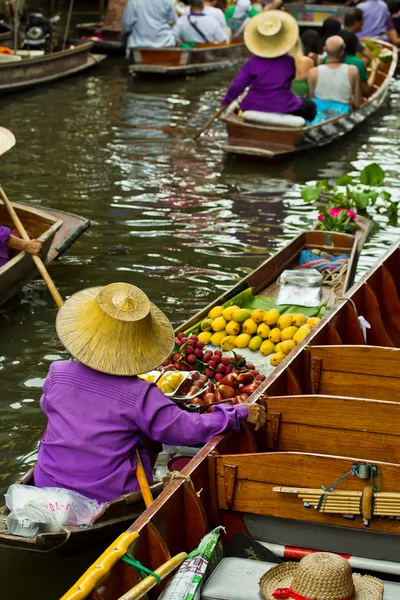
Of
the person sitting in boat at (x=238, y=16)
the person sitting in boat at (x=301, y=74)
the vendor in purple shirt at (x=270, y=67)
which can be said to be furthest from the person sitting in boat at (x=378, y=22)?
the vendor in purple shirt at (x=270, y=67)

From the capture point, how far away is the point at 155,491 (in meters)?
3.99

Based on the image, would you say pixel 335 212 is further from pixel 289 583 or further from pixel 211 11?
pixel 211 11

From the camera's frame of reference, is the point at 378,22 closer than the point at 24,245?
No

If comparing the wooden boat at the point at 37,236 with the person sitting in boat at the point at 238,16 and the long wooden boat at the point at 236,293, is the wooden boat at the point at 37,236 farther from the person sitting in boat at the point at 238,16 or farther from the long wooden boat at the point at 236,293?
the person sitting in boat at the point at 238,16

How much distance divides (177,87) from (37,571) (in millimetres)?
11723

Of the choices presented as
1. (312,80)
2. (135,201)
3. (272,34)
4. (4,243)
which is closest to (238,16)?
(312,80)

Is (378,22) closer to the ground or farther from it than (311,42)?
closer to the ground

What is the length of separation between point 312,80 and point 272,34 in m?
1.55

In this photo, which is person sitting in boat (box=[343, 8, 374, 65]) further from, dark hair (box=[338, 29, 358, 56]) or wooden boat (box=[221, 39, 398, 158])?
wooden boat (box=[221, 39, 398, 158])

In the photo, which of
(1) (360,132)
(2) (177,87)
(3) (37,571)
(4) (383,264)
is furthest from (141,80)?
(3) (37,571)

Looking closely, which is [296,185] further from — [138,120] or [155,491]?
[155,491]

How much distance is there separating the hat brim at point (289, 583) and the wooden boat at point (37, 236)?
365 centimetres

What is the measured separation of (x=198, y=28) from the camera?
15.9 meters

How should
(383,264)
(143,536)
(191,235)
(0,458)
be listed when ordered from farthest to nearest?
1. (191,235)
2. (383,264)
3. (0,458)
4. (143,536)
